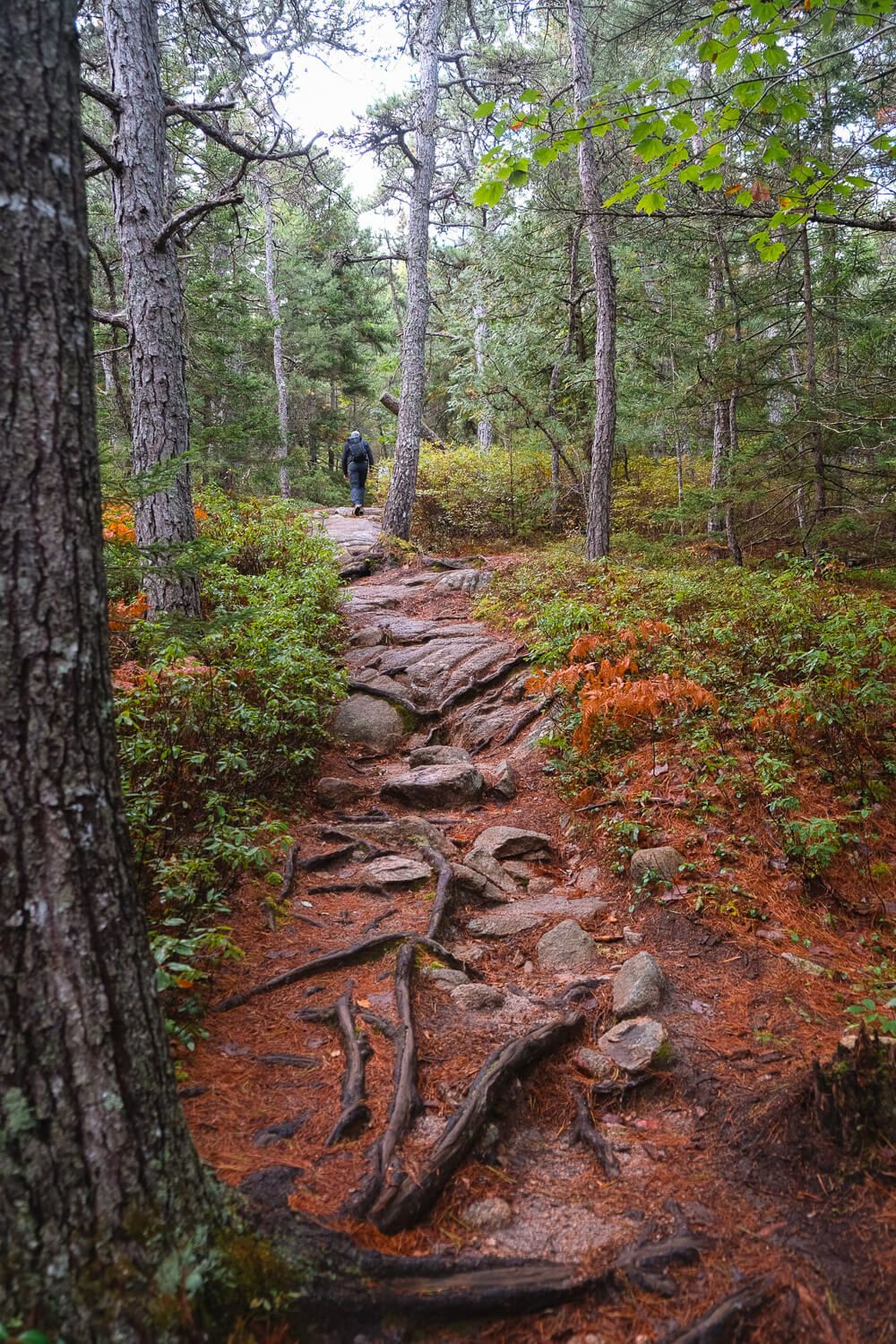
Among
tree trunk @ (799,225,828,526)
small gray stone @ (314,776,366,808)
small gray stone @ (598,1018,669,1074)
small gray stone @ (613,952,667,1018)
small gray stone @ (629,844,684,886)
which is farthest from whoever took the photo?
tree trunk @ (799,225,828,526)

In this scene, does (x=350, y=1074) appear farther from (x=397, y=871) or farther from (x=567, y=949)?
(x=397, y=871)

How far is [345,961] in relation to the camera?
414 cm

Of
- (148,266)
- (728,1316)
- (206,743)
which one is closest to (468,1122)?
(728,1316)

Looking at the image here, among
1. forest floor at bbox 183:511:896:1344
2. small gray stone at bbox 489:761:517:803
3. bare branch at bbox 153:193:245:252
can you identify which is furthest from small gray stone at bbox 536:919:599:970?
bare branch at bbox 153:193:245:252

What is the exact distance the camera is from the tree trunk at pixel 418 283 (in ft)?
45.6

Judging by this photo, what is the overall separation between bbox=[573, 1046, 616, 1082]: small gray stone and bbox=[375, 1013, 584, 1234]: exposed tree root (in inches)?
4.2

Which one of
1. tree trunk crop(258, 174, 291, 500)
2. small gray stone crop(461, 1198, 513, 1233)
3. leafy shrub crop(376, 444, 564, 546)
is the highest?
tree trunk crop(258, 174, 291, 500)

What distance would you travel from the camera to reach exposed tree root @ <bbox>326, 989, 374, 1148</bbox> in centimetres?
287

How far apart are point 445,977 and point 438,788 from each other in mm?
2632

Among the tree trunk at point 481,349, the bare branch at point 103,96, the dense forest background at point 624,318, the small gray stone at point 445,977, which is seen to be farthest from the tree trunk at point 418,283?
the small gray stone at point 445,977

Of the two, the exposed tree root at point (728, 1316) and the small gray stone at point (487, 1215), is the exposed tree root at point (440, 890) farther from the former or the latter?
the exposed tree root at point (728, 1316)

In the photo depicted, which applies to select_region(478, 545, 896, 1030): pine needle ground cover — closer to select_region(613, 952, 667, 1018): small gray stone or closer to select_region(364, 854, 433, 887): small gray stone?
select_region(613, 952, 667, 1018): small gray stone

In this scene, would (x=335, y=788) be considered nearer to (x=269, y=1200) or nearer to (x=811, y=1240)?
(x=269, y=1200)

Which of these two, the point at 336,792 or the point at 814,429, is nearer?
the point at 336,792
